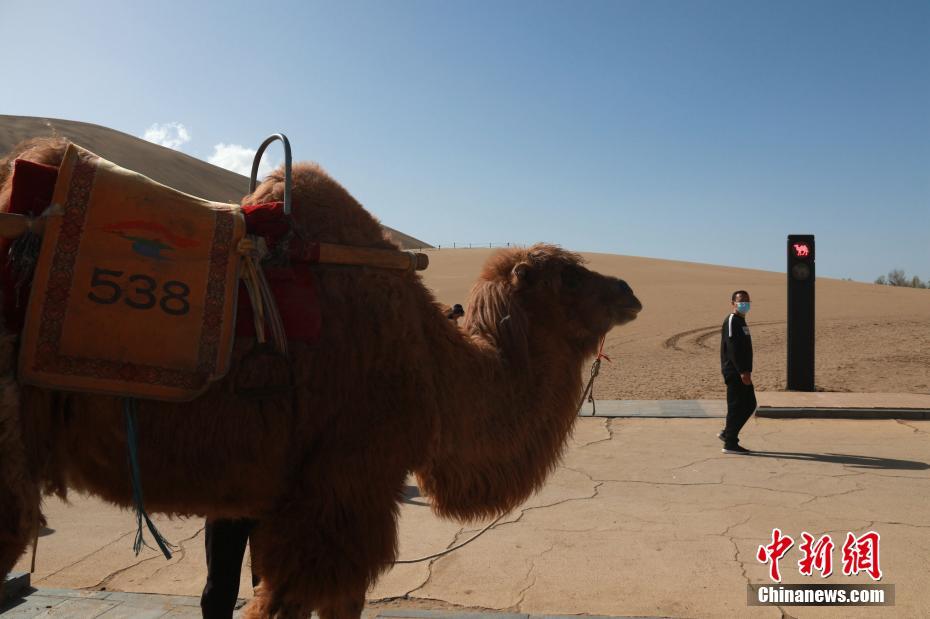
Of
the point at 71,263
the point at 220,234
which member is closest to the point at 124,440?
the point at 71,263

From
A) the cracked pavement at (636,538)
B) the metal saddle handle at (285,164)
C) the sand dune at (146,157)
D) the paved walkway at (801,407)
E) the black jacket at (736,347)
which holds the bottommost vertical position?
the cracked pavement at (636,538)

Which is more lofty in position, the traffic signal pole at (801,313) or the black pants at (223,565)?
the traffic signal pole at (801,313)

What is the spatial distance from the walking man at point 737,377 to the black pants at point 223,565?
6413 millimetres

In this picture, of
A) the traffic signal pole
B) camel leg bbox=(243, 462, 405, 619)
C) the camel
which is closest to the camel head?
the camel

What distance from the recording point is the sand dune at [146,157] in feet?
174

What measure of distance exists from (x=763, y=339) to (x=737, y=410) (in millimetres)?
12729

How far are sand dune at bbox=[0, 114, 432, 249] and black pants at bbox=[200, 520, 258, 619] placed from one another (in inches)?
Answer: 1966

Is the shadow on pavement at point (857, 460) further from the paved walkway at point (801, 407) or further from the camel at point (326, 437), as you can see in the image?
the camel at point (326, 437)

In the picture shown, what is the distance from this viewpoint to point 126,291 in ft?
7.02

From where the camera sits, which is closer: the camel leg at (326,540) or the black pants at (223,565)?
the camel leg at (326,540)

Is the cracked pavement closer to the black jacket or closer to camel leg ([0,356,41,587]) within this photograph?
the black jacket

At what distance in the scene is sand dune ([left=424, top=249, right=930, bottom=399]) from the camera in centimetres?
1345

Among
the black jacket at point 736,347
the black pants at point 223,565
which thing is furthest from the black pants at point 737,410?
the black pants at point 223,565

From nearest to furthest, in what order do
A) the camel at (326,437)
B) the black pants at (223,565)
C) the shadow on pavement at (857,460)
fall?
the camel at (326,437) < the black pants at (223,565) < the shadow on pavement at (857,460)
